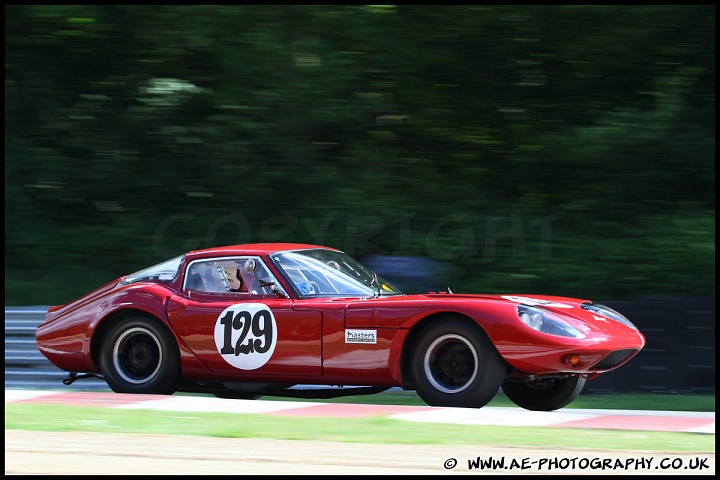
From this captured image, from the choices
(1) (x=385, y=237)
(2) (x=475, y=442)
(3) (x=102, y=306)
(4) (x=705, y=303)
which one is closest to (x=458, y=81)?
(1) (x=385, y=237)

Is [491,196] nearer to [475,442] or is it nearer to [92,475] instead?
[475,442]

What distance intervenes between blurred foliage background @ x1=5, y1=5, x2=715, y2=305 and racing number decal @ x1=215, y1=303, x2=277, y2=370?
4.52 metres

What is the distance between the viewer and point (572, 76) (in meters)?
11.5

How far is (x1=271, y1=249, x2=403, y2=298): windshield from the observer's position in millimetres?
6512

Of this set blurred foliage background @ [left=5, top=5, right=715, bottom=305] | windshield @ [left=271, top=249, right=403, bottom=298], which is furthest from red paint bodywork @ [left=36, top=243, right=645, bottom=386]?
blurred foliage background @ [left=5, top=5, right=715, bottom=305]

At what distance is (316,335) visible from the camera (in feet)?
20.0

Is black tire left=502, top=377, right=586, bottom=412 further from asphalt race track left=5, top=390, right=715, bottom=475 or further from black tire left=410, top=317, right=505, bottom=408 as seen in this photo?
asphalt race track left=5, top=390, right=715, bottom=475

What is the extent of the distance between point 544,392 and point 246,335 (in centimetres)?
205

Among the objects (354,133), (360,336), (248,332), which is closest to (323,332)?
(360,336)

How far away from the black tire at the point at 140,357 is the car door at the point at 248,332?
0.62 feet

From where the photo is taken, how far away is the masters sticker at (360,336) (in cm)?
592

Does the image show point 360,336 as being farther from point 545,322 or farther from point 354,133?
point 354,133

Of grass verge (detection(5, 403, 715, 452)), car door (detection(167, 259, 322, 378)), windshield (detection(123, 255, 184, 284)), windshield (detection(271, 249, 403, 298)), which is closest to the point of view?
grass verge (detection(5, 403, 715, 452))

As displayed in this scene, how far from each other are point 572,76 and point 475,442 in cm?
787
